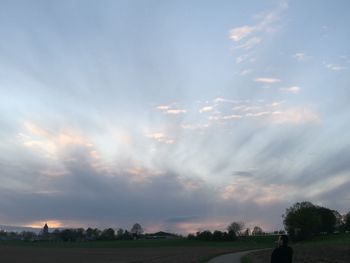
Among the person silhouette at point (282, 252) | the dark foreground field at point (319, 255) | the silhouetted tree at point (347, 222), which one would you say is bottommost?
the person silhouette at point (282, 252)

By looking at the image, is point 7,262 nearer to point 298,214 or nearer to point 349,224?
point 298,214

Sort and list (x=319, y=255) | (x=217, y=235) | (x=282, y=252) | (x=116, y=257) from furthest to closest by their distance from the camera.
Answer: (x=217, y=235) → (x=116, y=257) → (x=319, y=255) → (x=282, y=252)

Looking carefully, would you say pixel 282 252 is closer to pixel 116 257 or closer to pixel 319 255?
pixel 319 255

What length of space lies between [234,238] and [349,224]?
3656cm

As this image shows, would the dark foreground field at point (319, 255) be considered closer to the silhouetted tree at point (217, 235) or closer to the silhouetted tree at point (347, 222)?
the silhouetted tree at point (347, 222)

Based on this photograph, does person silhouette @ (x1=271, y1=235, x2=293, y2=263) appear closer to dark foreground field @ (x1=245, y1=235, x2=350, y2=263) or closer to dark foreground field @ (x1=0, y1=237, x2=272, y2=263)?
dark foreground field @ (x1=245, y1=235, x2=350, y2=263)

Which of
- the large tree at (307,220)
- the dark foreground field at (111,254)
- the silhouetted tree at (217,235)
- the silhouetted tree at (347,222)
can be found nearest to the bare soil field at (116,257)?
the dark foreground field at (111,254)

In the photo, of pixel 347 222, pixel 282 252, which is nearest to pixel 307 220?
pixel 347 222

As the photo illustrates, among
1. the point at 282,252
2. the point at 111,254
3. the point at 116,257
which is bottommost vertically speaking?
the point at 282,252

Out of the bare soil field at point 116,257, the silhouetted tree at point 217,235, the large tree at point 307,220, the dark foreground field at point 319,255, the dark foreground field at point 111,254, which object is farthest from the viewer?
the silhouetted tree at point 217,235

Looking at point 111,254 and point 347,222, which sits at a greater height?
point 347,222

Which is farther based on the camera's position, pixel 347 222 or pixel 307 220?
pixel 347 222

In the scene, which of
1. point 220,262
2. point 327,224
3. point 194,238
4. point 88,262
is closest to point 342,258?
point 220,262

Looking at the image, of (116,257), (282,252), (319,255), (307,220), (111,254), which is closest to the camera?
(282,252)
